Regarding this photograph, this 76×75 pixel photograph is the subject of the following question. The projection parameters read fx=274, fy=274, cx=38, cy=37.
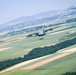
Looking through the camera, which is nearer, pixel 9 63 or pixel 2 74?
pixel 2 74

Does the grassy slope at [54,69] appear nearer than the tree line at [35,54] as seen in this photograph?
Yes

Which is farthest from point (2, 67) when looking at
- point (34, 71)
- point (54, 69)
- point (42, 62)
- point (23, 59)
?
point (54, 69)

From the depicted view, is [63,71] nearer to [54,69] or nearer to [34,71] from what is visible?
[54,69]

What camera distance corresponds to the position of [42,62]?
7244 centimetres

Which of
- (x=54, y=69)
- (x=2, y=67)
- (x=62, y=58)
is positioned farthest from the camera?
(x=2, y=67)

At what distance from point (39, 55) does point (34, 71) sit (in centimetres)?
2200

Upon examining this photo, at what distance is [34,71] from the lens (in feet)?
207

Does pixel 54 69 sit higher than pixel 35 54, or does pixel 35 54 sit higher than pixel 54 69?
pixel 54 69

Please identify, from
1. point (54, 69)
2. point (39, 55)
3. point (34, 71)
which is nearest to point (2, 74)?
point (34, 71)

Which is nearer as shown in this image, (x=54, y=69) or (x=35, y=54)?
(x=54, y=69)

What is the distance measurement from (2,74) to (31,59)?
16793mm

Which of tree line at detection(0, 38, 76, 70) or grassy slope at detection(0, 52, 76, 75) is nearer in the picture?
grassy slope at detection(0, 52, 76, 75)

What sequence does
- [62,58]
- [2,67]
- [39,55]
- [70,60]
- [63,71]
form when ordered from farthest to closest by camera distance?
1. [39,55]
2. [2,67]
3. [62,58]
4. [70,60]
5. [63,71]

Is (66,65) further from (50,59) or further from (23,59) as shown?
(23,59)
